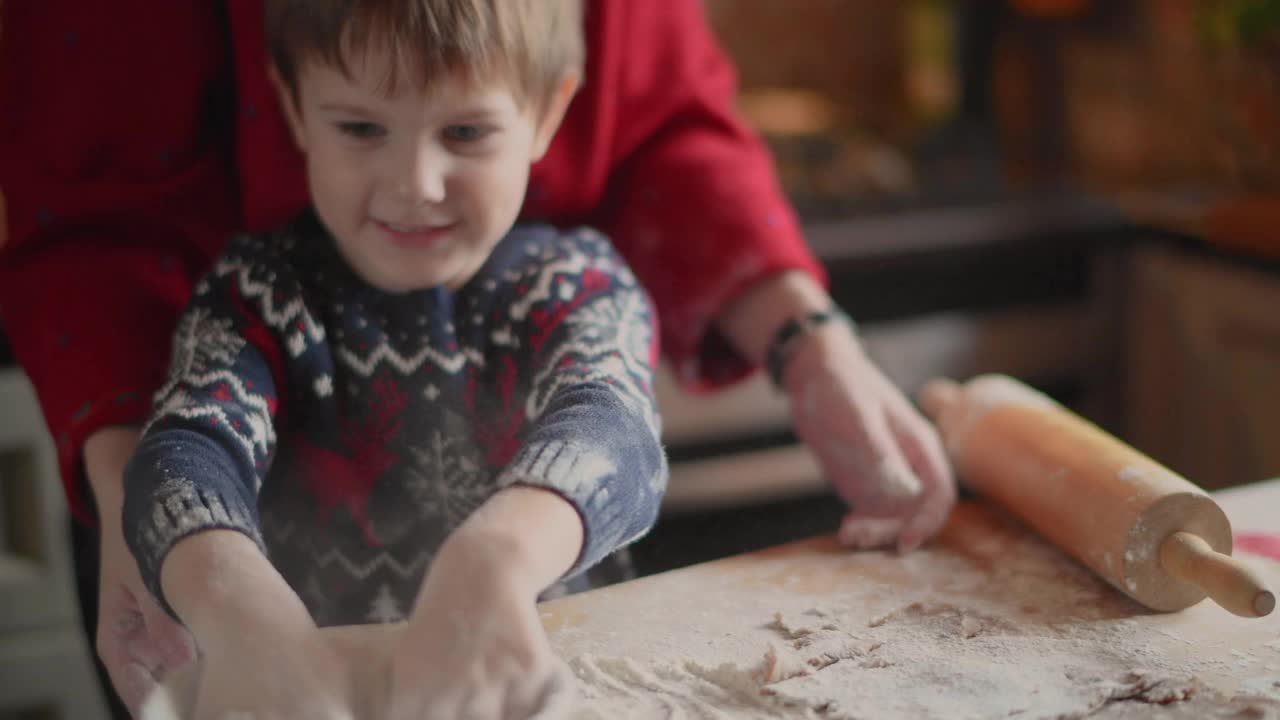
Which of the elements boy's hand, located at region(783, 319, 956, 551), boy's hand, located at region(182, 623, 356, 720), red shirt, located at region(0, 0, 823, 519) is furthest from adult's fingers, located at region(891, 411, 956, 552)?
boy's hand, located at region(182, 623, 356, 720)

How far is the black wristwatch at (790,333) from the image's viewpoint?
79 centimetres

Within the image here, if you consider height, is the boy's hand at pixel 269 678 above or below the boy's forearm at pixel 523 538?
below

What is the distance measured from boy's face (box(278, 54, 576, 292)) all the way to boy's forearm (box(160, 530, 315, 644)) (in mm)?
164

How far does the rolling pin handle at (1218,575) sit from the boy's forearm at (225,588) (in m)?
0.42

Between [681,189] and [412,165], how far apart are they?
0.26m

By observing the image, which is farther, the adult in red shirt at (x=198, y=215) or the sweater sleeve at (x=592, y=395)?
the adult in red shirt at (x=198, y=215)

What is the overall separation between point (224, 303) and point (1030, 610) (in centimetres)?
45

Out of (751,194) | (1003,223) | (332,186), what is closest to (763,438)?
(1003,223)

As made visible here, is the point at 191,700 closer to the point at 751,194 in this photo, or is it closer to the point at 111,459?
the point at 111,459

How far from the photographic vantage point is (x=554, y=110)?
688 millimetres

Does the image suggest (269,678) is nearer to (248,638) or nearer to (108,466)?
(248,638)

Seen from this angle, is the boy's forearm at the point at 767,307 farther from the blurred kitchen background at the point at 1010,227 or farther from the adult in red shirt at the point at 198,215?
the blurred kitchen background at the point at 1010,227

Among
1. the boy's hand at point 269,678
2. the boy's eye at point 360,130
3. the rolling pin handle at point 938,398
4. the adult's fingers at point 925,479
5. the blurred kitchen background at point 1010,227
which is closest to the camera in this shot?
the boy's hand at point 269,678

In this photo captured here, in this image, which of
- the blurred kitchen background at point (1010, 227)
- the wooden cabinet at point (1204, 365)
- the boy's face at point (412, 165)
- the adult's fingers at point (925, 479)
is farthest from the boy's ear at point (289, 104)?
the wooden cabinet at point (1204, 365)
